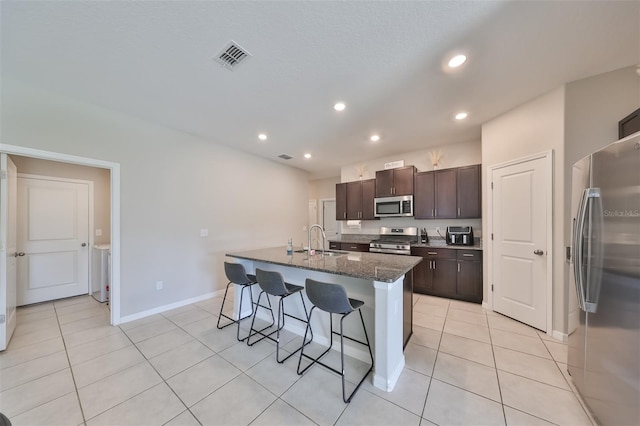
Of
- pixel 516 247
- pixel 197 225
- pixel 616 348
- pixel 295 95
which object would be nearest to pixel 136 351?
pixel 197 225

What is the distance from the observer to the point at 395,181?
451cm

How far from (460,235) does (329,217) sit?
387cm

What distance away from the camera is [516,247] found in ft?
9.41

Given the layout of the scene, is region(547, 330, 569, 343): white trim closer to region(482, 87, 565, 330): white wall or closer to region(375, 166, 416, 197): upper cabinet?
region(482, 87, 565, 330): white wall

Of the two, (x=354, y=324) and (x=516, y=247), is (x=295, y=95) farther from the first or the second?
(x=516, y=247)

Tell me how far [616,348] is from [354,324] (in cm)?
167

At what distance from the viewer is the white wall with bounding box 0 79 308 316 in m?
2.43

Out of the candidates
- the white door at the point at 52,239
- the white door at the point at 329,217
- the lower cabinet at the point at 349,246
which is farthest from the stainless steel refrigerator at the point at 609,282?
the white door at the point at 52,239

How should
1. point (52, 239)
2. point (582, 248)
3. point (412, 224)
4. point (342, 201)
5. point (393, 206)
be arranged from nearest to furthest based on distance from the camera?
point (582, 248) → point (52, 239) → point (393, 206) → point (412, 224) → point (342, 201)

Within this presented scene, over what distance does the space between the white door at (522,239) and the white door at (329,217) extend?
14.3 ft

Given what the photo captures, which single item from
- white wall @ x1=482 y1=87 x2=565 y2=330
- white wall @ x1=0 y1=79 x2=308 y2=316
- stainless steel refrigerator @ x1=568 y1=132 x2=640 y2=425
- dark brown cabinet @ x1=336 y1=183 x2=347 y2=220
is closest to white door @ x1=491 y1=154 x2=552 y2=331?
white wall @ x1=482 y1=87 x2=565 y2=330

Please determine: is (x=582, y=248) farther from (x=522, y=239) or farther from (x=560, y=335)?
(x=560, y=335)

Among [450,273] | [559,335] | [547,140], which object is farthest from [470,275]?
[547,140]

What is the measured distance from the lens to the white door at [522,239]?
2.58 meters
